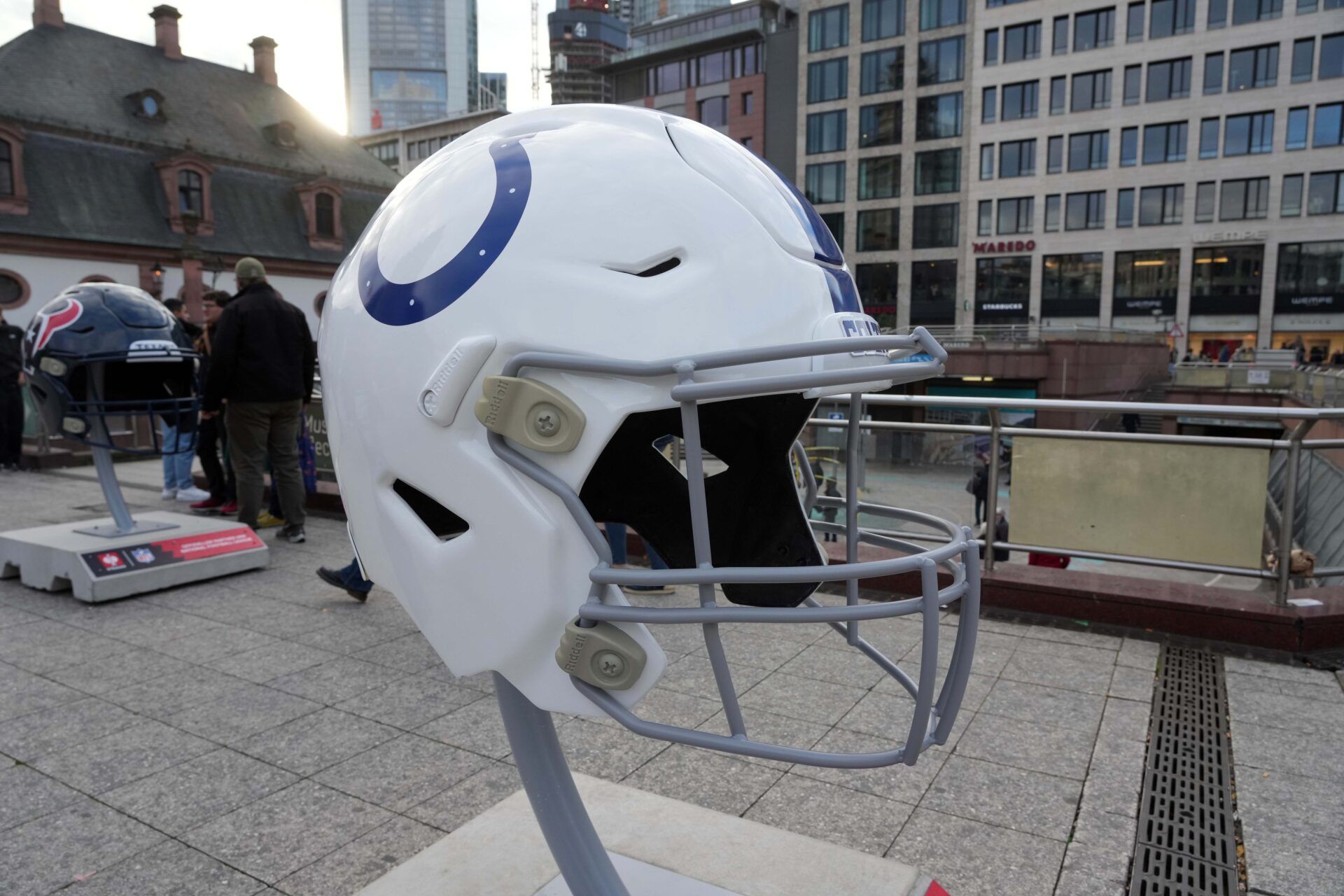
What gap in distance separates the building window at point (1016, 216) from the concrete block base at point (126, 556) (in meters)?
43.9

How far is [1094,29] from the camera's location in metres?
40.8

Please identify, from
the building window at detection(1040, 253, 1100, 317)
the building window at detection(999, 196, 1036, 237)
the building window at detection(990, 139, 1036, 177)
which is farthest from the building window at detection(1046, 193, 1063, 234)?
the building window at detection(990, 139, 1036, 177)

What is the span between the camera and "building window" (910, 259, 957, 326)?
45375 millimetres

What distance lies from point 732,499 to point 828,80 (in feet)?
166

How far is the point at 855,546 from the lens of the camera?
1.60m

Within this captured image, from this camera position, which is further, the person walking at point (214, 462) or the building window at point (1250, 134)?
the building window at point (1250, 134)

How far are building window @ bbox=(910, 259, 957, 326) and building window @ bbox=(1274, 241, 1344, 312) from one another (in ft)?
46.4

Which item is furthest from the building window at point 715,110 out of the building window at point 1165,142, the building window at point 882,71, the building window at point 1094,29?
the building window at point 1165,142

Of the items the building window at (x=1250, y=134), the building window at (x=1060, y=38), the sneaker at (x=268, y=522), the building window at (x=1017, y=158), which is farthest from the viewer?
the building window at (x=1017, y=158)

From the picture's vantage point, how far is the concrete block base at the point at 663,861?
81.5 inches

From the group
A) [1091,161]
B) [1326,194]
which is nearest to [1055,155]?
[1091,161]

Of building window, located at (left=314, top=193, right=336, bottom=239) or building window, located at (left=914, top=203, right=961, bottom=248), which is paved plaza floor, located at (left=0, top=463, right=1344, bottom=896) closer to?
building window, located at (left=314, top=193, right=336, bottom=239)

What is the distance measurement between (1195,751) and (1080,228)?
4420 cm

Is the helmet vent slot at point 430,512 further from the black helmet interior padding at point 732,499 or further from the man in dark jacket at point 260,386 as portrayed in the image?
the man in dark jacket at point 260,386
